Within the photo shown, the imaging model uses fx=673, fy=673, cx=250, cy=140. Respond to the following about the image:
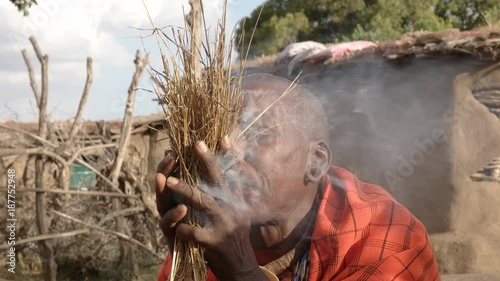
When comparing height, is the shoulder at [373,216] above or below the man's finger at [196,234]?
below

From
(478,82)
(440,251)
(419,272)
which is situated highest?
(478,82)

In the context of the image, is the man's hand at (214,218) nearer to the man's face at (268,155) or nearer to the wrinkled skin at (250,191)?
the wrinkled skin at (250,191)

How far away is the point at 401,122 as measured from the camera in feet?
21.0

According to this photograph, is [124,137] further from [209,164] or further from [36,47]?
[209,164]

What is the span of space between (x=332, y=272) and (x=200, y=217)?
2.16 ft

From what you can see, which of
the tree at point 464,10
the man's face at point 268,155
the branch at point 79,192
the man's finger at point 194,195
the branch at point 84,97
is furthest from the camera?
the tree at point 464,10

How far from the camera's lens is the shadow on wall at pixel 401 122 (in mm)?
6168

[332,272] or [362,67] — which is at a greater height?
[362,67]

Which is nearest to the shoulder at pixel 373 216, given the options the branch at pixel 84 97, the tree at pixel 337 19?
the branch at pixel 84 97

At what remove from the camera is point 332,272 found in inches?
91.0

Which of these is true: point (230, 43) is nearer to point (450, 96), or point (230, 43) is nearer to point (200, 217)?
point (200, 217)

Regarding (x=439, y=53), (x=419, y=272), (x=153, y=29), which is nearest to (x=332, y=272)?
(x=419, y=272)

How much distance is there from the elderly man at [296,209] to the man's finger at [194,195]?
7cm

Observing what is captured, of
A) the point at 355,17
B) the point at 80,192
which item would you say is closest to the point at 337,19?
the point at 355,17
